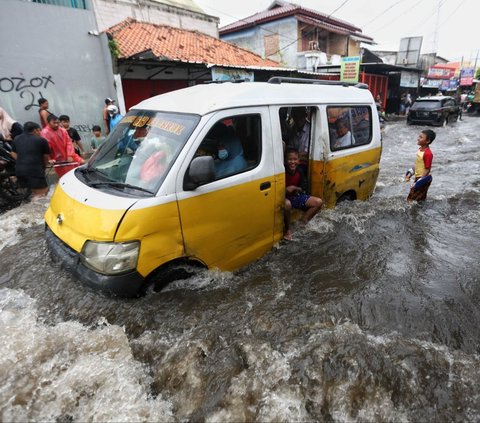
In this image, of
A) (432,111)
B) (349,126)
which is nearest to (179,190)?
(349,126)

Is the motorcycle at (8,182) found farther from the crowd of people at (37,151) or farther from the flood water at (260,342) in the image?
the flood water at (260,342)

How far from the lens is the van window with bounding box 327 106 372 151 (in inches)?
169

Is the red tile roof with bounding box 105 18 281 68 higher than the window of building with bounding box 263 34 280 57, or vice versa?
the window of building with bounding box 263 34 280 57

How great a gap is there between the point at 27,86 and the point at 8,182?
379 centimetres

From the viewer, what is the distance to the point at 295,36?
22672 mm

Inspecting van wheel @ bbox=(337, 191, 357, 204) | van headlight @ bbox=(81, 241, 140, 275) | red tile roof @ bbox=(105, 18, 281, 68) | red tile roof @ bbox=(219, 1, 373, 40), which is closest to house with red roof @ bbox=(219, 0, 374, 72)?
red tile roof @ bbox=(219, 1, 373, 40)

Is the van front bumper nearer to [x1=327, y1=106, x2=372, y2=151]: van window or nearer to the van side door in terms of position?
the van side door

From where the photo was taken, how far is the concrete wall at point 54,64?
8.10 m

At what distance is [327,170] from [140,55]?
26.5 ft

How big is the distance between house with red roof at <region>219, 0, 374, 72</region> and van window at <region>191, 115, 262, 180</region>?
21.1 m

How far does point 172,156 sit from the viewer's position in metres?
2.79

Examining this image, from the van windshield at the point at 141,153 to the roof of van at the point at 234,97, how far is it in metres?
0.13

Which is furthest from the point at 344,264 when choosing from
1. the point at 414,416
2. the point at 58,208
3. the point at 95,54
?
the point at 95,54

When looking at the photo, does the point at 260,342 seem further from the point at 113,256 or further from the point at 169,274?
the point at 113,256
